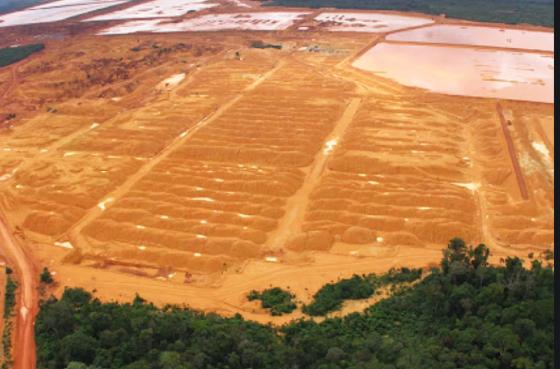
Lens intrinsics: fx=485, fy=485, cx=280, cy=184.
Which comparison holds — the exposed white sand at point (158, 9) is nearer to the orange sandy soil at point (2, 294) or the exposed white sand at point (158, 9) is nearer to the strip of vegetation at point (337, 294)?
the orange sandy soil at point (2, 294)

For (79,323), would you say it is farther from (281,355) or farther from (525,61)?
(525,61)

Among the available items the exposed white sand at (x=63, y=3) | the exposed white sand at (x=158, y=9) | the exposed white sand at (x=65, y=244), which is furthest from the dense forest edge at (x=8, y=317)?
the exposed white sand at (x=63, y=3)

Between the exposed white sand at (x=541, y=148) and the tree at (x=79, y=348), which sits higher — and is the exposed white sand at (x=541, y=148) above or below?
above

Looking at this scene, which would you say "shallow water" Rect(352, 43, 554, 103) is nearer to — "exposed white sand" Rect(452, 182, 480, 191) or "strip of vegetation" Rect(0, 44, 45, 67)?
"exposed white sand" Rect(452, 182, 480, 191)

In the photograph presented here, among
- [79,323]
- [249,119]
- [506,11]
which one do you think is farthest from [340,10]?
[79,323]

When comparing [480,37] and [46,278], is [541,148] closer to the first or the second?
[46,278]

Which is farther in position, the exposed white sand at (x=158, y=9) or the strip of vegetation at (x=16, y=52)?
the exposed white sand at (x=158, y=9)
